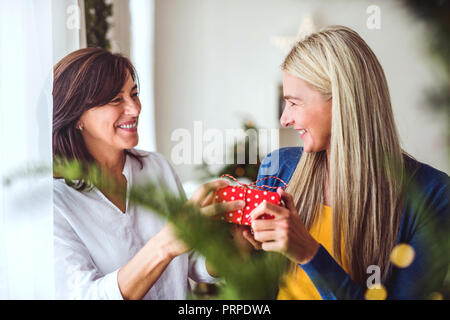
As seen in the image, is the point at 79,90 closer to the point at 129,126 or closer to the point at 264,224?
the point at 129,126

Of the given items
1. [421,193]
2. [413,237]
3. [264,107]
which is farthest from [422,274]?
[264,107]

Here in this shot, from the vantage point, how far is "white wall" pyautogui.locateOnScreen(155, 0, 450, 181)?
1.13 meters

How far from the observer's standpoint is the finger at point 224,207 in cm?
105

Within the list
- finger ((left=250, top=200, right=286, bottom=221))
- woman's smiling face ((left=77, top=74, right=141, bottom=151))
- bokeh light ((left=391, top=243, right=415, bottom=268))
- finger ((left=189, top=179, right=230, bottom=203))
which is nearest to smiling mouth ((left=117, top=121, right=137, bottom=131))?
woman's smiling face ((left=77, top=74, right=141, bottom=151))

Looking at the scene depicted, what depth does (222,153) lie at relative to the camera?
1162mm

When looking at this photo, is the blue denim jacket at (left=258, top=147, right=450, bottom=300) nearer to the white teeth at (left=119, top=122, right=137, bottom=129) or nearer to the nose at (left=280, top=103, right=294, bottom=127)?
the nose at (left=280, top=103, right=294, bottom=127)

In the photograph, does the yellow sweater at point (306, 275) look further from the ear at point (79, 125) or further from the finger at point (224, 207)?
the ear at point (79, 125)

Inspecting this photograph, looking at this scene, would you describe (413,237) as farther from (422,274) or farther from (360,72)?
(360,72)

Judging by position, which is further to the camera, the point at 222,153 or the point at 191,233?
the point at 222,153

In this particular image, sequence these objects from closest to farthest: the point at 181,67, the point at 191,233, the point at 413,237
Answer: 1. the point at 191,233
2. the point at 413,237
3. the point at 181,67

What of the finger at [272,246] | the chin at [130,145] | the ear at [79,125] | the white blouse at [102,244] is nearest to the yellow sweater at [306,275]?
the finger at [272,246]

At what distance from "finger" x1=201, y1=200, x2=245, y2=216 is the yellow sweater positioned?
0.22 m
